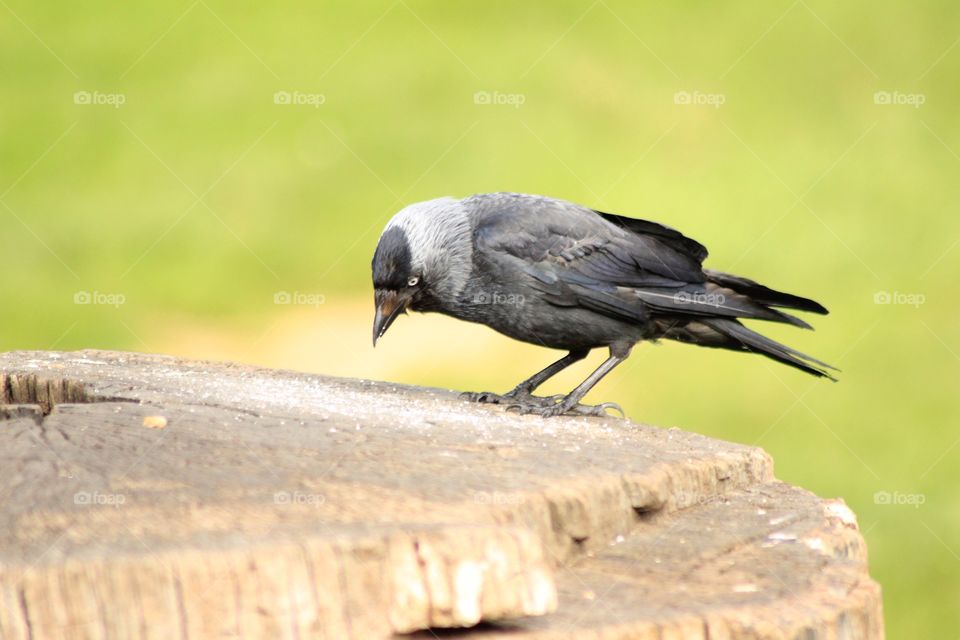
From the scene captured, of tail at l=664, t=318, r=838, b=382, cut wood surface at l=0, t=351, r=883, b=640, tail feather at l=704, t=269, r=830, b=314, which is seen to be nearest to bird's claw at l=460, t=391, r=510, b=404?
tail at l=664, t=318, r=838, b=382

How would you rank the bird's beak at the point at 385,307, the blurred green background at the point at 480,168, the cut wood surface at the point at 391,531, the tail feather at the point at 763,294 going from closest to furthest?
the cut wood surface at the point at 391,531, the tail feather at the point at 763,294, the bird's beak at the point at 385,307, the blurred green background at the point at 480,168

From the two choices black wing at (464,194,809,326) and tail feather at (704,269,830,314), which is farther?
black wing at (464,194,809,326)

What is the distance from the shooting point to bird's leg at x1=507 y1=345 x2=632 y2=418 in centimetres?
523

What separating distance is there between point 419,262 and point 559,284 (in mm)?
573

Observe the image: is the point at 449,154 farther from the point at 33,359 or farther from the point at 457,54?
the point at 33,359

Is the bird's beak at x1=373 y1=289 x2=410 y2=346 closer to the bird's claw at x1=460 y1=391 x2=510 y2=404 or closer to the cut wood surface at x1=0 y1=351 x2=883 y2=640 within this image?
the bird's claw at x1=460 y1=391 x2=510 y2=404

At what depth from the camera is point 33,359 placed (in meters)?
4.97

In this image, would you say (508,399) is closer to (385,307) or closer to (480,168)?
(385,307)

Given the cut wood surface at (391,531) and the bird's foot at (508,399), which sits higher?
the bird's foot at (508,399)

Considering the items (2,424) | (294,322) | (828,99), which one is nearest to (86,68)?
(294,322)

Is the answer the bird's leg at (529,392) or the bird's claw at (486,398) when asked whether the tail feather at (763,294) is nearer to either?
the bird's leg at (529,392)

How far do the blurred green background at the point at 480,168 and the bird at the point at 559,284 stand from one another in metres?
3.15

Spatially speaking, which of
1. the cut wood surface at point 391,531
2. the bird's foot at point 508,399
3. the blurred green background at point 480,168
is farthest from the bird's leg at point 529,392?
the blurred green background at point 480,168

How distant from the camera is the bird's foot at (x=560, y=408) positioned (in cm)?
520
